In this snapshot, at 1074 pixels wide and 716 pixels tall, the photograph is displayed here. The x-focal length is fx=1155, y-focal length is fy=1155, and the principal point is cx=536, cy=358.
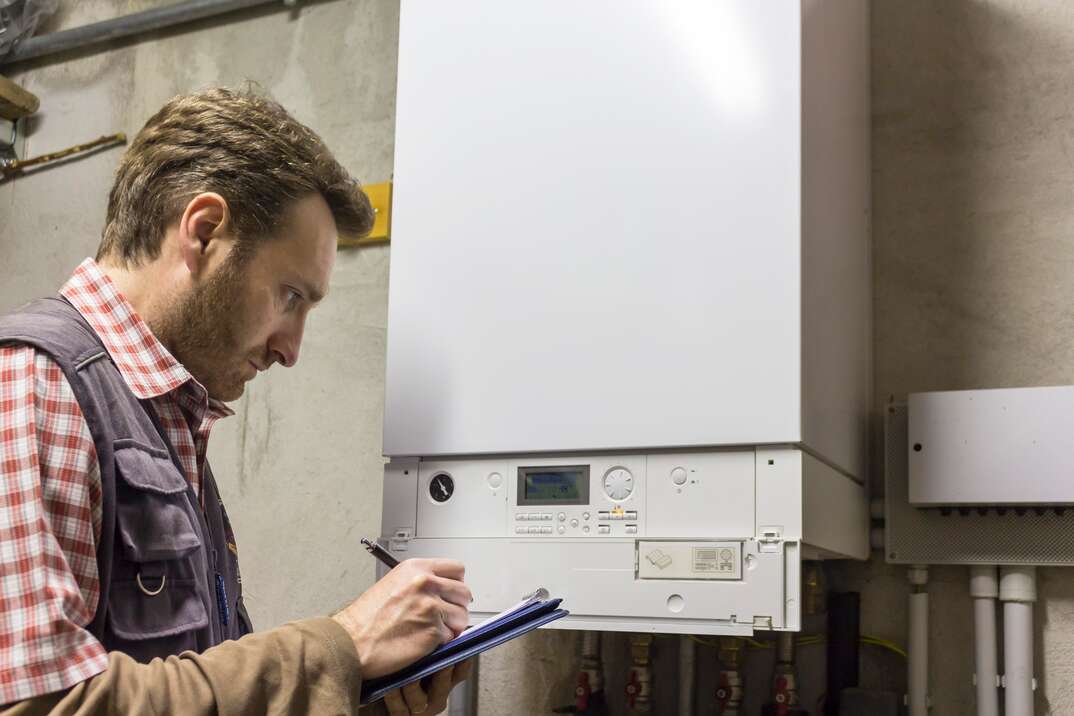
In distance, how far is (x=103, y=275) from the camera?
1.14 metres

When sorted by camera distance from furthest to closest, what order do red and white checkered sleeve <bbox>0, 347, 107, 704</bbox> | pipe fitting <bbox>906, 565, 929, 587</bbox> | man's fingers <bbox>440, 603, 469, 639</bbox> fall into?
1. pipe fitting <bbox>906, 565, 929, 587</bbox>
2. man's fingers <bbox>440, 603, 469, 639</bbox>
3. red and white checkered sleeve <bbox>0, 347, 107, 704</bbox>

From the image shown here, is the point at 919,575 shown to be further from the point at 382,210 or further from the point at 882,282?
the point at 382,210

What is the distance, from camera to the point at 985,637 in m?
1.56

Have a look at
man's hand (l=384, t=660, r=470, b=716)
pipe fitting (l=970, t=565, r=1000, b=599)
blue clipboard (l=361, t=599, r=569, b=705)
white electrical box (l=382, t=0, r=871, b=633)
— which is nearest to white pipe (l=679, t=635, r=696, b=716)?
white electrical box (l=382, t=0, r=871, b=633)

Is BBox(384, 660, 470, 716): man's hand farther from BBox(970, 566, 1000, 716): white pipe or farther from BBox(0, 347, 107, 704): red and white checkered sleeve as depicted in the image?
BBox(970, 566, 1000, 716): white pipe

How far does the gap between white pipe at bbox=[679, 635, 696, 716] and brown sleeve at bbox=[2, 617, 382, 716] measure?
0.78 meters

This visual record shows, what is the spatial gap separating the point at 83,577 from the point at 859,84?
4.36 feet

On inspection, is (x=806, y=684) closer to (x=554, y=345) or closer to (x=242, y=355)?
(x=554, y=345)

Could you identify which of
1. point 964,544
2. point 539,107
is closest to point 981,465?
point 964,544

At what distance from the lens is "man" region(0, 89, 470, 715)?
90cm

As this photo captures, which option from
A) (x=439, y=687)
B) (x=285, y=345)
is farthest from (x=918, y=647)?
(x=285, y=345)

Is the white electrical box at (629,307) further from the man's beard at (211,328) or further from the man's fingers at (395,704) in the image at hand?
the man's beard at (211,328)

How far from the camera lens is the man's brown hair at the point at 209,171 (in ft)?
3.91

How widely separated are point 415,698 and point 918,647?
77 cm
